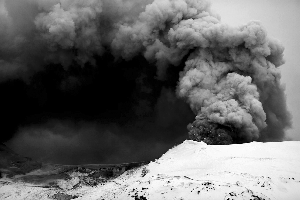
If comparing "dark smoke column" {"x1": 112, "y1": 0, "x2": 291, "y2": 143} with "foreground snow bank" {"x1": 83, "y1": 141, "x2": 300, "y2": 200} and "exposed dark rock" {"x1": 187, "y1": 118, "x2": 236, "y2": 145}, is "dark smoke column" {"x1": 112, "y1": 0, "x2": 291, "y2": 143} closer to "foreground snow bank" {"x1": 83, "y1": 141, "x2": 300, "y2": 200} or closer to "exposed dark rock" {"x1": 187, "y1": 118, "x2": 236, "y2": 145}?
"exposed dark rock" {"x1": 187, "y1": 118, "x2": 236, "y2": 145}

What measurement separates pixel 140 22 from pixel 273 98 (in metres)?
14.0

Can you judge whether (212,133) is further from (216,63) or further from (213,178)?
(213,178)

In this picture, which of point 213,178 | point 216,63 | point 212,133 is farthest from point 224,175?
point 216,63

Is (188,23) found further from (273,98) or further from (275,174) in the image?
(275,174)

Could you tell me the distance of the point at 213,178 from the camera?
9766 millimetres

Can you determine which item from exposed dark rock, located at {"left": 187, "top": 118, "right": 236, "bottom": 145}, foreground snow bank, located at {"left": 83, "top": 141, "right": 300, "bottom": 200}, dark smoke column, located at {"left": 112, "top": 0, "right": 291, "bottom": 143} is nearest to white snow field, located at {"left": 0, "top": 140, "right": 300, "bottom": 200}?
foreground snow bank, located at {"left": 83, "top": 141, "right": 300, "bottom": 200}

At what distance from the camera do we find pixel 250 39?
2286cm

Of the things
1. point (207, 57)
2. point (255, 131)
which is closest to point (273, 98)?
point (255, 131)

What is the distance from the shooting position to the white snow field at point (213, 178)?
842 cm

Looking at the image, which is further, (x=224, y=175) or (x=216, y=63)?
(x=216, y=63)

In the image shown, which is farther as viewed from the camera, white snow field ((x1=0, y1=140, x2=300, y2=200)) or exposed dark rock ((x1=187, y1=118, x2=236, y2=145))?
exposed dark rock ((x1=187, y1=118, x2=236, y2=145))

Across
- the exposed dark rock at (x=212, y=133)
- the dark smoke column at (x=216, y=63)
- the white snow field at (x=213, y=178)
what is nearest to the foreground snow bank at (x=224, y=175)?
the white snow field at (x=213, y=178)

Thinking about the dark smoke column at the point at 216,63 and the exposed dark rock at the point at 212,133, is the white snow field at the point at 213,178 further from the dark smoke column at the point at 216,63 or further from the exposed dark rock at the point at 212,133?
the dark smoke column at the point at 216,63

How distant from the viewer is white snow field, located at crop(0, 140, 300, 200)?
8422mm
